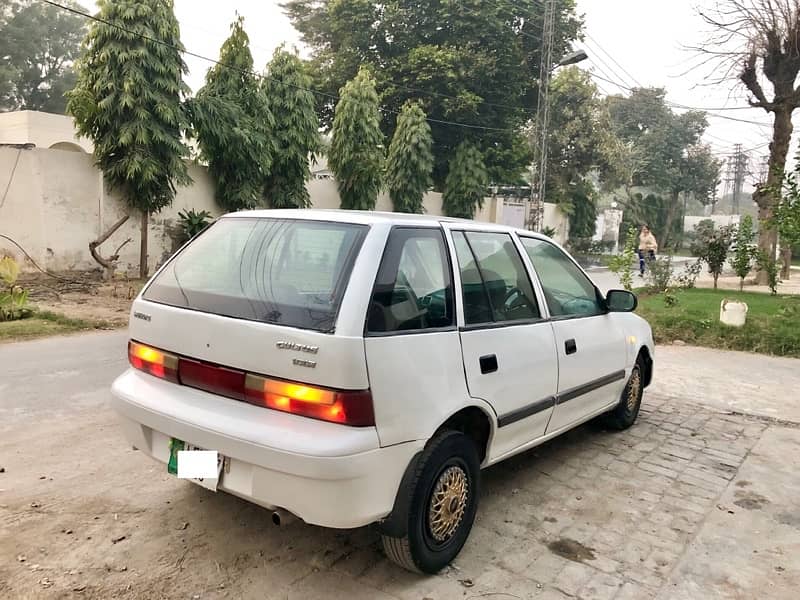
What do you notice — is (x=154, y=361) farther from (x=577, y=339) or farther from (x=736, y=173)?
(x=736, y=173)

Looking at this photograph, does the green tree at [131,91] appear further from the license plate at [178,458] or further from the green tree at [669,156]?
the green tree at [669,156]

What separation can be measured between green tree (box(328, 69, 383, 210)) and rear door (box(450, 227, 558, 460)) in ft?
50.6

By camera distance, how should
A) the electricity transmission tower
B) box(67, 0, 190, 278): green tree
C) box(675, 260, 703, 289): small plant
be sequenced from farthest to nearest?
1. the electricity transmission tower
2. box(675, 260, 703, 289): small plant
3. box(67, 0, 190, 278): green tree

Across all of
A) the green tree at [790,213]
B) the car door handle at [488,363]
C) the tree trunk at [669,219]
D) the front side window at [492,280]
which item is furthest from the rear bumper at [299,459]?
the tree trunk at [669,219]

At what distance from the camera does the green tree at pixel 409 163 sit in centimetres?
2183

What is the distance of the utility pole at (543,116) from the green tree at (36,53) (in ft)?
80.7

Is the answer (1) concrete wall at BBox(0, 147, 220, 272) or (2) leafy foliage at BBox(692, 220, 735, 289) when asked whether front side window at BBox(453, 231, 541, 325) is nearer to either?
(1) concrete wall at BBox(0, 147, 220, 272)

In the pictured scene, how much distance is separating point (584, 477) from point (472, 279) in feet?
5.77

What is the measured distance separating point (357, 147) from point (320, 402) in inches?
665

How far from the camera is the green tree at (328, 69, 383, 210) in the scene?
18438 millimetres

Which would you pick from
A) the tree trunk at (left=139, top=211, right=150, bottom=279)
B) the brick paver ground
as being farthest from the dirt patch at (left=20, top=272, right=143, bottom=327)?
the brick paver ground

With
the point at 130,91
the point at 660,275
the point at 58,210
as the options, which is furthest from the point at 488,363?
the point at 660,275

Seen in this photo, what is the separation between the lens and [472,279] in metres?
3.13

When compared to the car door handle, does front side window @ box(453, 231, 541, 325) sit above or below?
above
